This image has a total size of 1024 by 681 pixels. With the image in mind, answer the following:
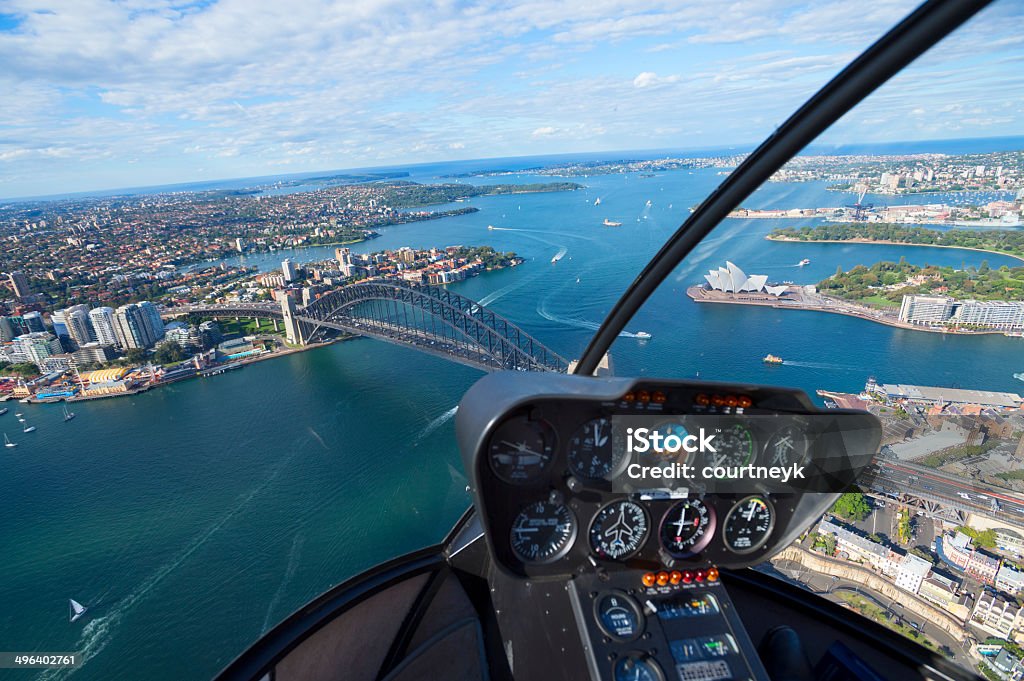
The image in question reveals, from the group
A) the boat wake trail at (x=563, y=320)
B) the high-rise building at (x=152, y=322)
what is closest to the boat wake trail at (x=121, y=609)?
the boat wake trail at (x=563, y=320)

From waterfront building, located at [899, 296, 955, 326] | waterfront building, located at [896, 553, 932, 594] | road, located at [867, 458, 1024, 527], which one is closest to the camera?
road, located at [867, 458, 1024, 527]

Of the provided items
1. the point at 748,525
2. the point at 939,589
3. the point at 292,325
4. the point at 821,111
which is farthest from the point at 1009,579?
the point at 292,325

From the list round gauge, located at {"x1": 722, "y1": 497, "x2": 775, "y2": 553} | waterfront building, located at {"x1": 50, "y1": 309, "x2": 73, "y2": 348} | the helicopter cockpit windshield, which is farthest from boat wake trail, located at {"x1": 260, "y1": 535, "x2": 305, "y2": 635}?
waterfront building, located at {"x1": 50, "y1": 309, "x2": 73, "y2": 348}

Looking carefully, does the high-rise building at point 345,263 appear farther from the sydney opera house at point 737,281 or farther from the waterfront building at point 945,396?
the waterfront building at point 945,396

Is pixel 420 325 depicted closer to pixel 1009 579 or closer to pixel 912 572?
pixel 912 572

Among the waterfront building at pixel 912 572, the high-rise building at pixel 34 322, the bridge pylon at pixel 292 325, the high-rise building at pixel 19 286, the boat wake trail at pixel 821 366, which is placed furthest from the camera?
the high-rise building at pixel 19 286

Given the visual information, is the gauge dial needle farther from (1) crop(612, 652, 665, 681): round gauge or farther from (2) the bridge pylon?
(2) the bridge pylon
